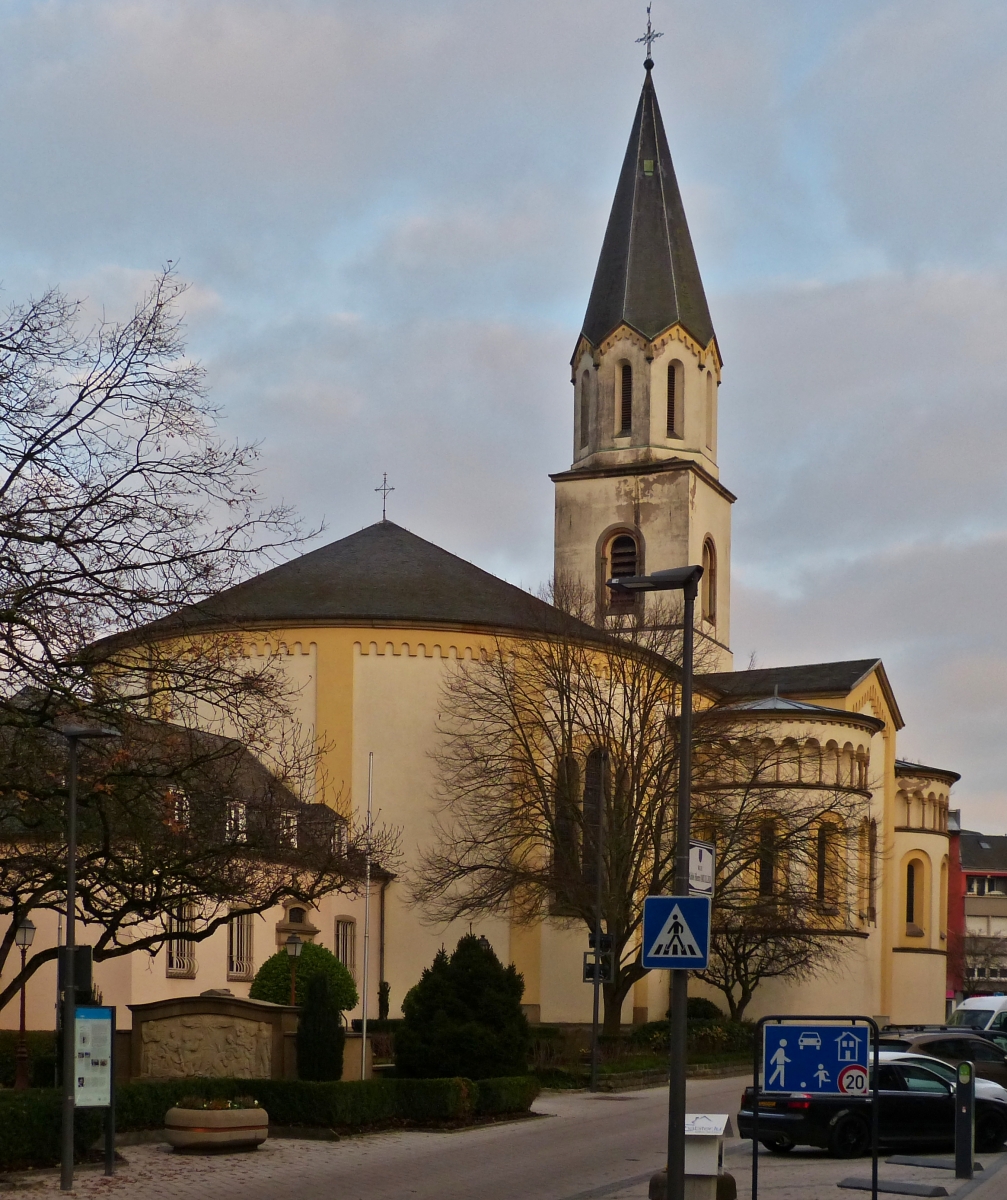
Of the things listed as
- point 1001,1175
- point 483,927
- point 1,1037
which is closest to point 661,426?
point 483,927

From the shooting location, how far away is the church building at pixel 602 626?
46.0 m

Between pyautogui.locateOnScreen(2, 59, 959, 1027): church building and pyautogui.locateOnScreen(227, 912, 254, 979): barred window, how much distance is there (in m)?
0.07

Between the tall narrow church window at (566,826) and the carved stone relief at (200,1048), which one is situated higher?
the tall narrow church window at (566,826)

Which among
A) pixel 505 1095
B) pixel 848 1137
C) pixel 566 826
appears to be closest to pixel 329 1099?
pixel 505 1095

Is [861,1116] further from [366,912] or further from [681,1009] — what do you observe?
[366,912]

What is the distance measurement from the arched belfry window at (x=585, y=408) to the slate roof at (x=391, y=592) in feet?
37.3

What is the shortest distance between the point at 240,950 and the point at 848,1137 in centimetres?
1971

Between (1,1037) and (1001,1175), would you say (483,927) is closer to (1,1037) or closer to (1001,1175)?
(1,1037)

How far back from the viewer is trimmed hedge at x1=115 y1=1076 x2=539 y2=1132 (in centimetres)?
2258

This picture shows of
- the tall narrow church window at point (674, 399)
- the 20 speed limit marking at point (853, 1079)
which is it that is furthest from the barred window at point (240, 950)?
the tall narrow church window at point (674, 399)

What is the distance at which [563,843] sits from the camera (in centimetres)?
4303

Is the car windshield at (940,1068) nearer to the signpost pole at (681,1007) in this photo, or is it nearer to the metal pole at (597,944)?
the signpost pole at (681,1007)

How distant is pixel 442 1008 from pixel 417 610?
20555mm

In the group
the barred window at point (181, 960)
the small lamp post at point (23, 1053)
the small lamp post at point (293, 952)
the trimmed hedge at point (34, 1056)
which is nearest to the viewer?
the trimmed hedge at point (34, 1056)
